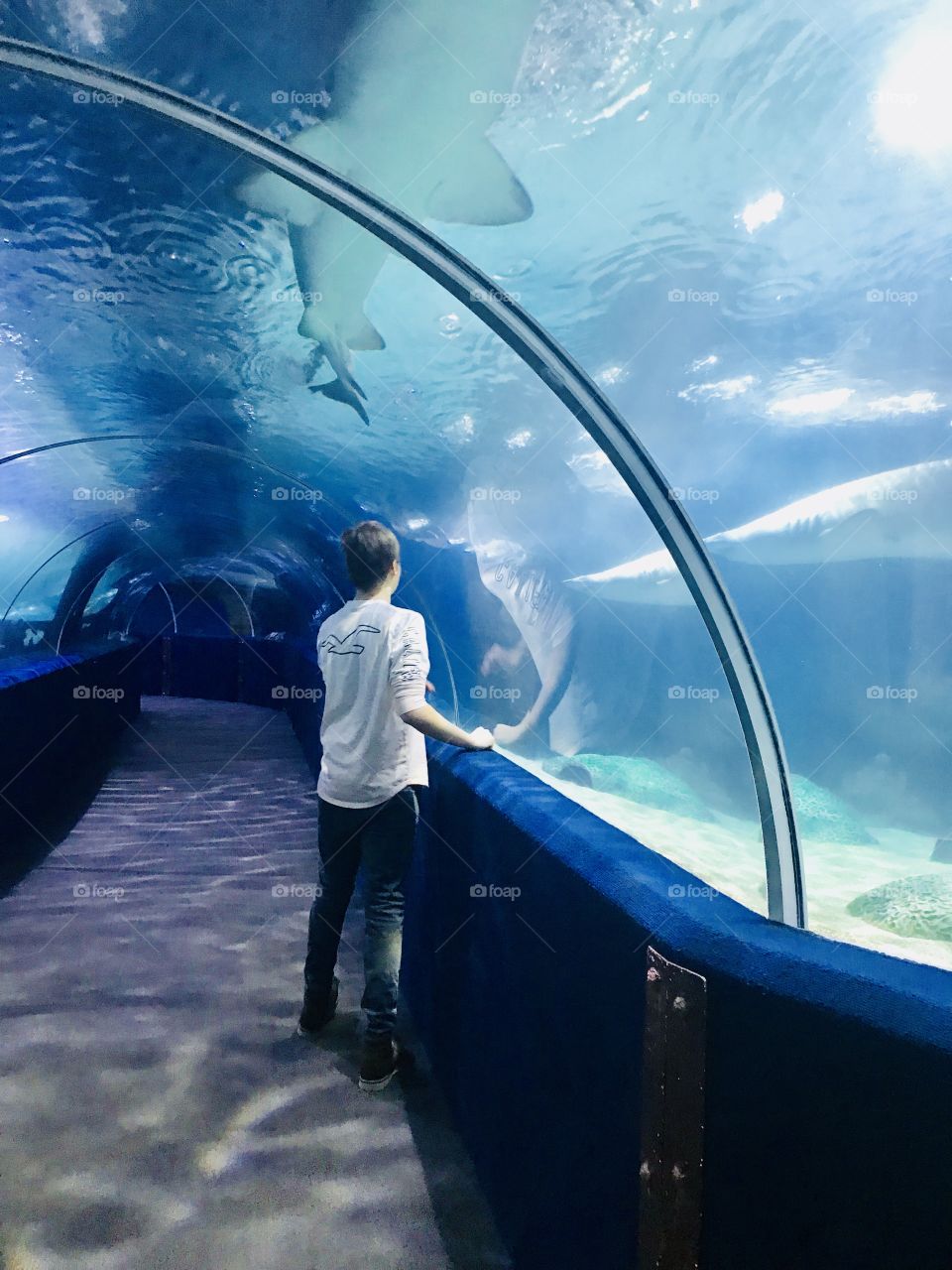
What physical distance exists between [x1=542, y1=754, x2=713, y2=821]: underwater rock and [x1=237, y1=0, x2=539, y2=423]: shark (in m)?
20.1

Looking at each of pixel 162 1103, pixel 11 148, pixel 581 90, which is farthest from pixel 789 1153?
pixel 581 90

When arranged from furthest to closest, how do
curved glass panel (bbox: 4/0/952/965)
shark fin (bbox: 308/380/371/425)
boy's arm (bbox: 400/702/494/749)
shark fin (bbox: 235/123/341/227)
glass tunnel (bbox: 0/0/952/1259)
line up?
shark fin (bbox: 308/380/371/425) → curved glass panel (bbox: 4/0/952/965) → shark fin (bbox: 235/123/341/227) → glass tunnel (bbox: 0/0/952/1259) → boy's arm (bbox: 400/702/494/749)

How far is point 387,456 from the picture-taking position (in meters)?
12.7

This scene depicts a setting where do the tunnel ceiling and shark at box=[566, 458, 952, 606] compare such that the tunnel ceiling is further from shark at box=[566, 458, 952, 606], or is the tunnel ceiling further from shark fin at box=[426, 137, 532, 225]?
shark at box=[566, 458, 952, 606]

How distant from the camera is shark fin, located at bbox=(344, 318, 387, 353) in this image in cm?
822

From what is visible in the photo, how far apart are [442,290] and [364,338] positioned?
106cm

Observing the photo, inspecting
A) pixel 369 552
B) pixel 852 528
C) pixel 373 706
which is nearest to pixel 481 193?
pixel 369 552

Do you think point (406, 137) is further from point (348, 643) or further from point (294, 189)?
point (348, 643)

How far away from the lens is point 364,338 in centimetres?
854

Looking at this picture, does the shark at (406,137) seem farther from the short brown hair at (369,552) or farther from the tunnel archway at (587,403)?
the short brown hair at (369,552)

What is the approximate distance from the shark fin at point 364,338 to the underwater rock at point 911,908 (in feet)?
36.9

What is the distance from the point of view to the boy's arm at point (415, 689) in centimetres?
252

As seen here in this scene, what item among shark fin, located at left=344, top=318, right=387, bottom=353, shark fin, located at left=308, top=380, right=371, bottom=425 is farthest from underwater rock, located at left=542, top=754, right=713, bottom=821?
shark fin, located at left=344, top=318, right=387, bottom=353

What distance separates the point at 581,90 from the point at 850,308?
15679 millimetres
